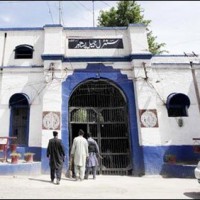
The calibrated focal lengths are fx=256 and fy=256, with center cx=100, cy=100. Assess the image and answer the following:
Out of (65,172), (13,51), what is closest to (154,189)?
(65,172)

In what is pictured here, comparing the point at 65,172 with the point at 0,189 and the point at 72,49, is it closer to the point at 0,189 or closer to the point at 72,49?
the point at 0,189

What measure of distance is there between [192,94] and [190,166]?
12.3 feet

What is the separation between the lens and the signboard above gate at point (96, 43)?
12.4m

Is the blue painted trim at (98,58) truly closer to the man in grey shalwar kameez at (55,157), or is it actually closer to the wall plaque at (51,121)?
the wall plaque at (51,121)

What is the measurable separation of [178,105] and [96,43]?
4.93 meters

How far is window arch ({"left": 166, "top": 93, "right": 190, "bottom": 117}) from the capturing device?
11.9 m

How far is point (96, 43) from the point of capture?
41.0ft

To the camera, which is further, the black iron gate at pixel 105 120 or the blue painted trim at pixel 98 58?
the blue painted trim at pixel 98 58

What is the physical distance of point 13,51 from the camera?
40.4 ft

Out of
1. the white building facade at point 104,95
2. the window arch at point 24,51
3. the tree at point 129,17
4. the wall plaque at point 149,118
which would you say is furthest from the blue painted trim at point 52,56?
the tree at point 129,17

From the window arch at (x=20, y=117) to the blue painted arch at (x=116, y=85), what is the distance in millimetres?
1750

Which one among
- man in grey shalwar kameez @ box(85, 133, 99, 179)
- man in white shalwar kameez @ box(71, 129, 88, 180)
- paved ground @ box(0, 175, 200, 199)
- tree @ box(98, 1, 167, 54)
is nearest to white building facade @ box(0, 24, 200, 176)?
man in grey shalwar kameez @ box(85, 133, 99, 179)

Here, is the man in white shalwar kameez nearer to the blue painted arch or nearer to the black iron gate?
the blue painted arch

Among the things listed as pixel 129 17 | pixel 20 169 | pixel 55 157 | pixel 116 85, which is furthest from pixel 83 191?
pixel 129 17
